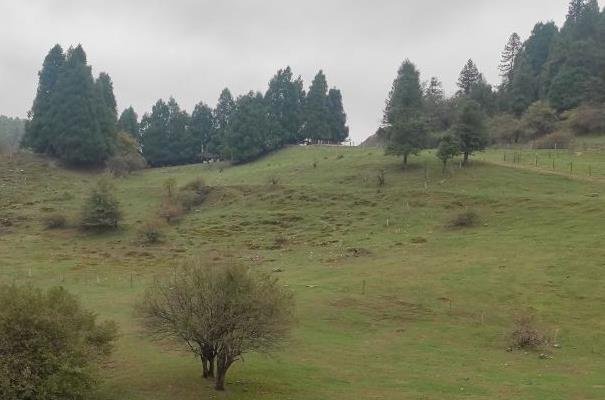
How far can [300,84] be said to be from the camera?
126 meters

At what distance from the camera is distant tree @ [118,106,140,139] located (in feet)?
412

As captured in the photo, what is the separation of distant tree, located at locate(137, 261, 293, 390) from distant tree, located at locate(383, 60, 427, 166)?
53.8m

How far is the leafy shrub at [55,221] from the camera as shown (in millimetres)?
70500

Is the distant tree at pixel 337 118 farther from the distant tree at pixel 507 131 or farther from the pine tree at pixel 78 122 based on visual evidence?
the pine tree at pixel 78 122

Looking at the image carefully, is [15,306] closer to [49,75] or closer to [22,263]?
[22,263]

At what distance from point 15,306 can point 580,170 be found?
224 ft

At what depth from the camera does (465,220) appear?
60062mm

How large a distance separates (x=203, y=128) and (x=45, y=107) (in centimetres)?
3405

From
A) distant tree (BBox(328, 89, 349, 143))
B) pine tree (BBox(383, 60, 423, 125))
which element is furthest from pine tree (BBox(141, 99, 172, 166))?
pine tree (BBox(383, 60, 423, 125))

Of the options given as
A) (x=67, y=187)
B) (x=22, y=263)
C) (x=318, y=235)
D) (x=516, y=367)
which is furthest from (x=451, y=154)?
(x=67, y=187)

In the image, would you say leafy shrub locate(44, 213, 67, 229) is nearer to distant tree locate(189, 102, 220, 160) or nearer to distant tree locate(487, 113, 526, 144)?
distant tree locate(189, 102, 220, 160)

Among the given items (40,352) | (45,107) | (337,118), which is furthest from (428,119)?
(40,352)

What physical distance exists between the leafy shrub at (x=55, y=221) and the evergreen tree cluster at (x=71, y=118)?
27962 mm

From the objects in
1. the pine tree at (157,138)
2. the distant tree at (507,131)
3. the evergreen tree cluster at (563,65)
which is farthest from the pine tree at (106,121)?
the evergreen tree cluster at (563,65)
